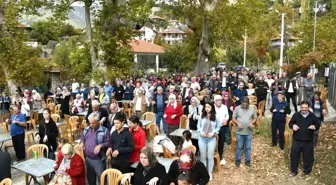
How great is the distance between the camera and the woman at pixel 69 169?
5.85 metres

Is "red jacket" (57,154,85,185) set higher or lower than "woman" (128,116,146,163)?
lower

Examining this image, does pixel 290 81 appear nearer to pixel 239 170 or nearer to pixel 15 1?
pixel 239 170

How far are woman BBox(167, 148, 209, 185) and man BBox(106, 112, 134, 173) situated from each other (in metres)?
1.26

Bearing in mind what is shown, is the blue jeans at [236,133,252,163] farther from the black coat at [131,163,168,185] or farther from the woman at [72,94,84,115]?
the woman at [72,94,84,115]

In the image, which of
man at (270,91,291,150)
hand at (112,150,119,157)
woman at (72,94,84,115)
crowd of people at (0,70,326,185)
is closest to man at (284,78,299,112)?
crowd of people at (0,70,326,185)

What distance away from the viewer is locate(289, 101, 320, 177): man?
24.6 feet

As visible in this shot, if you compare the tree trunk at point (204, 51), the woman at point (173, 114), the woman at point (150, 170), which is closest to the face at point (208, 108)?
the woman at point (173, 114)

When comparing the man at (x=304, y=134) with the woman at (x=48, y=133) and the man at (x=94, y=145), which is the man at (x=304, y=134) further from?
the woman at (x=48, y=133)

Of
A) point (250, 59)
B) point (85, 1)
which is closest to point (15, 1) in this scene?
point (85, 1)

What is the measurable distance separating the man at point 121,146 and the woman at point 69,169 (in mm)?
538

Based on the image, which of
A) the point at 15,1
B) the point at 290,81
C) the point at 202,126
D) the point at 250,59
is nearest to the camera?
the point at 202,126

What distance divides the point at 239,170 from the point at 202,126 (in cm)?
176

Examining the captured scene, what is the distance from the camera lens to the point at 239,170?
8328 mm

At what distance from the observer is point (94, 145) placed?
6328 millimetres
